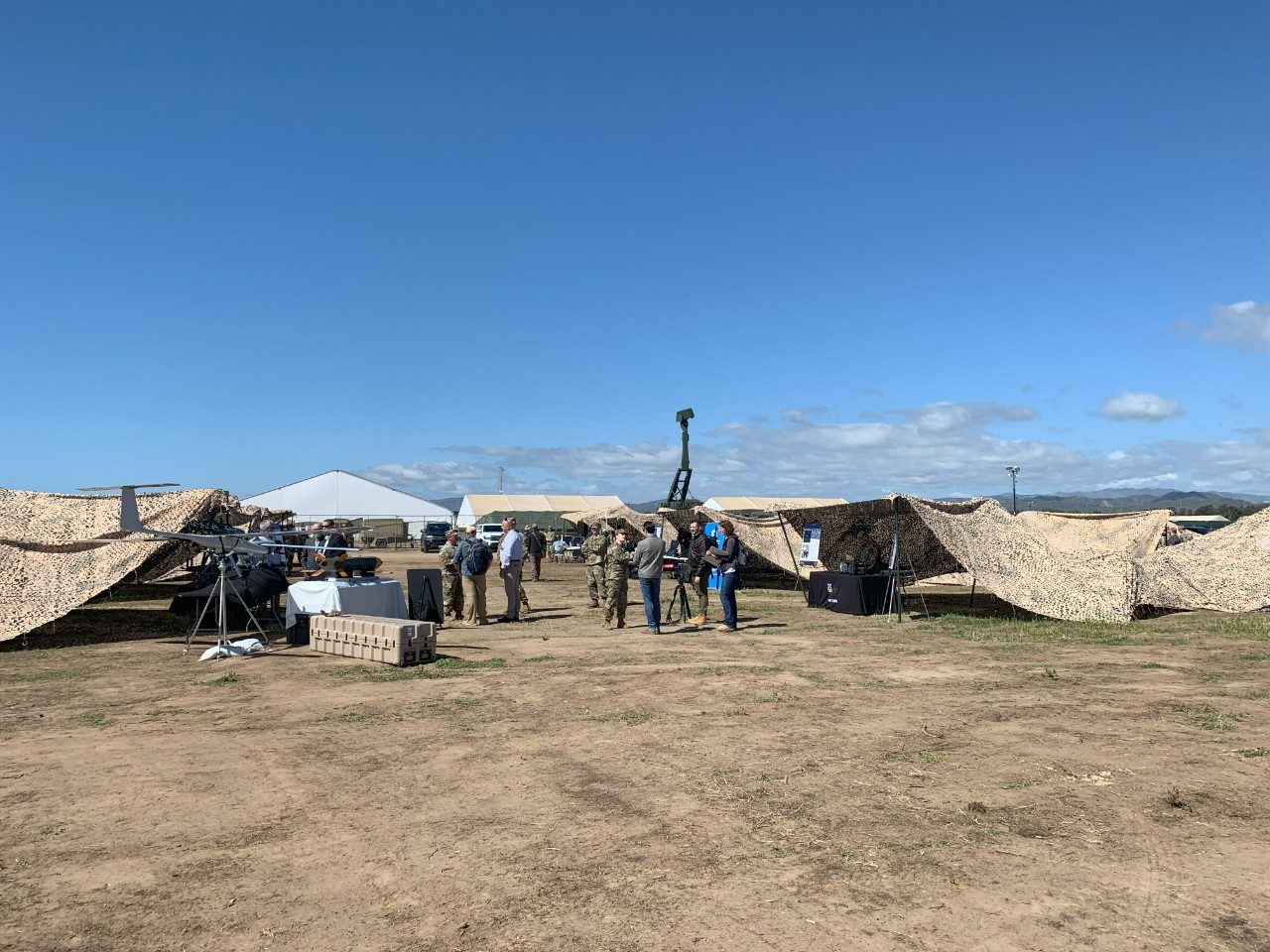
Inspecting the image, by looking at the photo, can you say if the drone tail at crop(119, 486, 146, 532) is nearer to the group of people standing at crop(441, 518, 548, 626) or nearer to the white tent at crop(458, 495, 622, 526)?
the group of people standing at crop(441, 518, 548, 626)

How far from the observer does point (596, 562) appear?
17875 mm

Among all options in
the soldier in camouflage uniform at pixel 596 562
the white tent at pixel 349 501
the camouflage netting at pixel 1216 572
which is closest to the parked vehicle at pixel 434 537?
the white tent at pixel 349 501

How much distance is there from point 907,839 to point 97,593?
38.8ft

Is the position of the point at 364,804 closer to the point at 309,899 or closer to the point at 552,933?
the point at 309,899

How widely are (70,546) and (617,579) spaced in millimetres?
8251

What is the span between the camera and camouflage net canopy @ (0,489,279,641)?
1202 centimetres

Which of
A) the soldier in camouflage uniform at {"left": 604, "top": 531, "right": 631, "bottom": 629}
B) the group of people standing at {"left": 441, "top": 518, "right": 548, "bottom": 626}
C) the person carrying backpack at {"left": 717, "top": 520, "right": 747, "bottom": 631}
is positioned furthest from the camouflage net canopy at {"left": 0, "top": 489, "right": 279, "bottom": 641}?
the person carrying backpack at {"left": 717, "top": 520, "right": 747, "bottom": 631}

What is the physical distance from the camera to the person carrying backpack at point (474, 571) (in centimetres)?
1414

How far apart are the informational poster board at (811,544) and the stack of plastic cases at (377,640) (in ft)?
30.0

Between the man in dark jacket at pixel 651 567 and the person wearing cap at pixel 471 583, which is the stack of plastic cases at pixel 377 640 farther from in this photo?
the man in dark jacket at pixel 651 567

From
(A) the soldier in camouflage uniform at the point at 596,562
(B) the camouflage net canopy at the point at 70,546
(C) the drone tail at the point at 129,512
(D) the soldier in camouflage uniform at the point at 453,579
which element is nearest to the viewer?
(C) the drone tail at the point at 129,512

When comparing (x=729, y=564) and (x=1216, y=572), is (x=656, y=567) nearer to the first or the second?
(x=729, y=564)

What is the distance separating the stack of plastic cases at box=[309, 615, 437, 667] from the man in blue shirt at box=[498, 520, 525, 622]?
349cm

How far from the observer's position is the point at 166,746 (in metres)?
6.55
